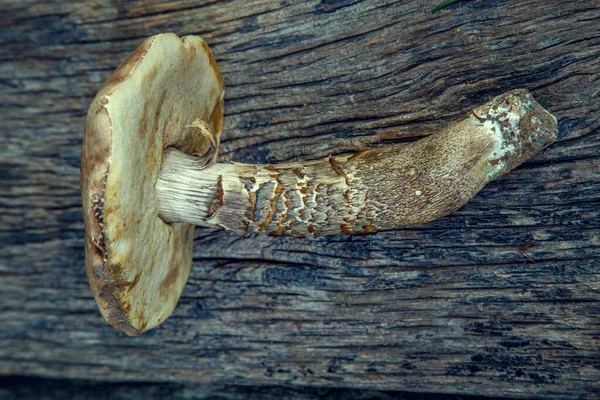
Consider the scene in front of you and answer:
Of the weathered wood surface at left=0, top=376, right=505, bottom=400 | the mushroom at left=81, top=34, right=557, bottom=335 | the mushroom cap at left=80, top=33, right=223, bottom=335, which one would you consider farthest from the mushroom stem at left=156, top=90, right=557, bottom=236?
the weathered wood surface at left=0, top=376, right=505, bottom=400

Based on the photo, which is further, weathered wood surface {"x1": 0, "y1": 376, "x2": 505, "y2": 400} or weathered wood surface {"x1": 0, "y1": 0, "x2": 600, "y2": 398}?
weathered wood surface {"x1": 0, "y1": 376, "x2": 505, "y2": 400}

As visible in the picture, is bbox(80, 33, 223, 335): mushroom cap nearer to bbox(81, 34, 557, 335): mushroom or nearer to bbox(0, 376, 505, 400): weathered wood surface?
bbox(81, 34, 557, 335): mushroom

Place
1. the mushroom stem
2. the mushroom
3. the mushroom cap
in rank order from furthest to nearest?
1. the mushroom stem
2. the mushroom
3. the mushroom cap

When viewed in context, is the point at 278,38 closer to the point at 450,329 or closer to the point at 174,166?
the point at 174,166

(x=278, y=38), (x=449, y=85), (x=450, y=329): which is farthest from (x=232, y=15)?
(x=450, y=329)

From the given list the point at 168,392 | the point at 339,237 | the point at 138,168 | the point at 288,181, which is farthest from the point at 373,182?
the point at 168,392

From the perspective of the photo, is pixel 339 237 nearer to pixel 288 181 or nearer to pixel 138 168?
pixel 288 181
